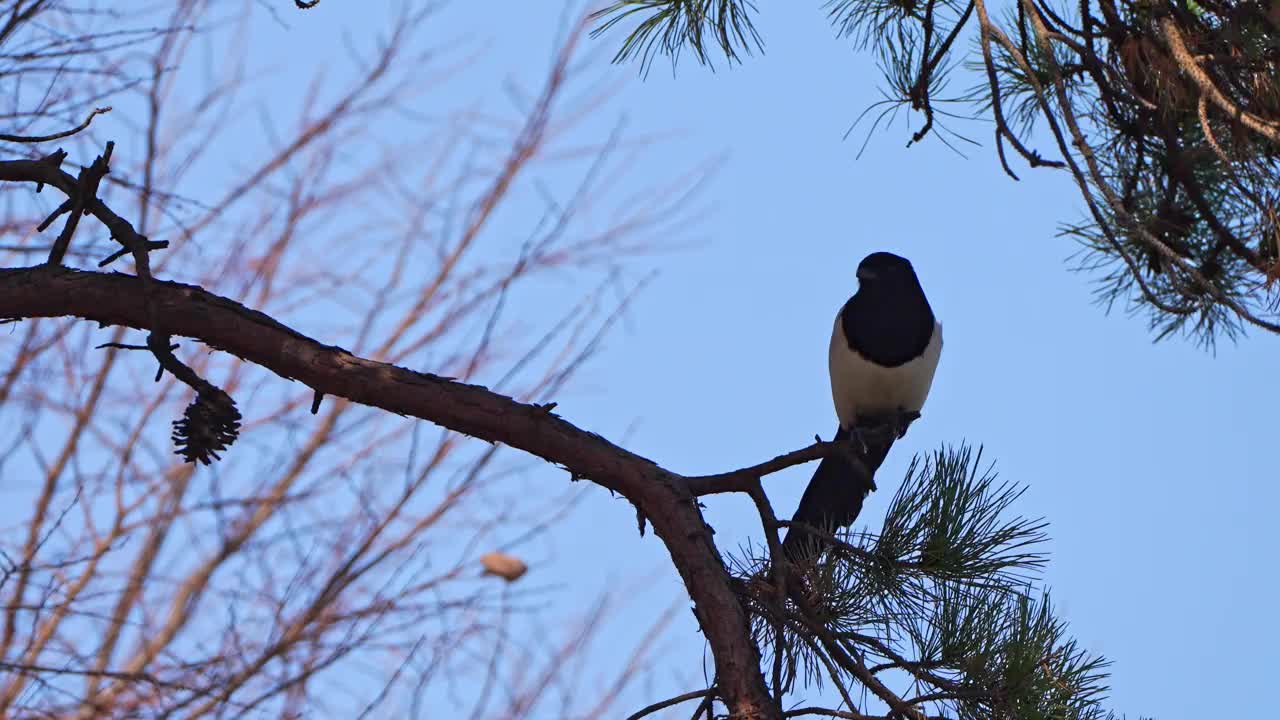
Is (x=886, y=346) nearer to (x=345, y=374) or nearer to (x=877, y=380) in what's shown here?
(x=877, y=380)

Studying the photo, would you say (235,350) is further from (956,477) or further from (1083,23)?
(1083,23)

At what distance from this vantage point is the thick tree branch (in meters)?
1.82

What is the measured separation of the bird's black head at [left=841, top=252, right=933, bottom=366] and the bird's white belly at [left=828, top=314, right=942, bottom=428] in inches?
1.0

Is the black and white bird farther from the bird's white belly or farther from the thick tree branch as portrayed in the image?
the thick tree branch

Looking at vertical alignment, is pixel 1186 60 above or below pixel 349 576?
below

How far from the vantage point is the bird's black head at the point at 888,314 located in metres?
3.37

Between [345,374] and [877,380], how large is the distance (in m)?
1.87

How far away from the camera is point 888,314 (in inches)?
134

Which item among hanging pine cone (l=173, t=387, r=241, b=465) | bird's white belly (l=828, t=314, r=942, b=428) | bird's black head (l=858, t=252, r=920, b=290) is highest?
bird's black head (l=858, t=252, r=920, b=290)

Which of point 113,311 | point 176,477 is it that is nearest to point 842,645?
point 113,311

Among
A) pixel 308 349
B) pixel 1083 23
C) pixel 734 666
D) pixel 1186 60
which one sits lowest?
pixel 734 666

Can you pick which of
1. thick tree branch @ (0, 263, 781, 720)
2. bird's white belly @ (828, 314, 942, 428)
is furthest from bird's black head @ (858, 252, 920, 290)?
thick tree branch @ (0, 263, 781, 720)

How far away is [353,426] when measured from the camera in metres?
5.40

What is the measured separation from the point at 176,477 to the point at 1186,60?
3.94 meters
